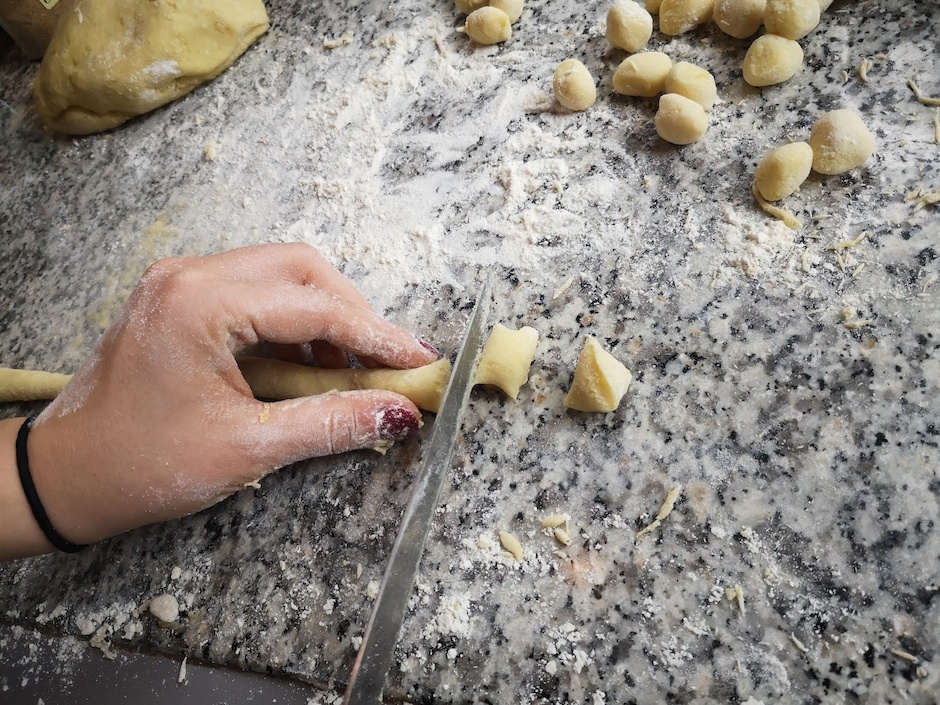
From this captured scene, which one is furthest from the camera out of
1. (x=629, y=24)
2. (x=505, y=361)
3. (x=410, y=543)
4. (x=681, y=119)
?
(x=629, y=24)

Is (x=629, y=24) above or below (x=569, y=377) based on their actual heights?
above

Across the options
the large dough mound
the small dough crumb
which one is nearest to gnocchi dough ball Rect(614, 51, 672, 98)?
the large dough mound

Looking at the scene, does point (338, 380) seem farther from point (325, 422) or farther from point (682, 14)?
point (682, 14)

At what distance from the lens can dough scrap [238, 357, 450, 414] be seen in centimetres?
84

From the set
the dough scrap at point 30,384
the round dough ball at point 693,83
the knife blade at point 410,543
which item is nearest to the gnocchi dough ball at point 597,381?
the knife blade at point 410,543

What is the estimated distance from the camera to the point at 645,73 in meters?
1.02

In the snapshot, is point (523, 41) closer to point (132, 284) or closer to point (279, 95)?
point (279, 95)

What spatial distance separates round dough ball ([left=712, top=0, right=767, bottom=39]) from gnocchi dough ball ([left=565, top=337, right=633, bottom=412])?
61cm

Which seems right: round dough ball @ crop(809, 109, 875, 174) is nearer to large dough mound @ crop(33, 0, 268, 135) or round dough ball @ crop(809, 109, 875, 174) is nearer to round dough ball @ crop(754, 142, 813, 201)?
round dough ball @ crop(754, 142, 813, 201)

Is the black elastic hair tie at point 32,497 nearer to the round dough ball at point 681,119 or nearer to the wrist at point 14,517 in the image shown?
the wrist at point 14,517

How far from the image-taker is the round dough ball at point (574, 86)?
1.05m

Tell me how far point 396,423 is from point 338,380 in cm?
12

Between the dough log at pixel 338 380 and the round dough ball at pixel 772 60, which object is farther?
the round dough ball at pixel 772 60

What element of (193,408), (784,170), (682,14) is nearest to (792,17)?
(682,14)
